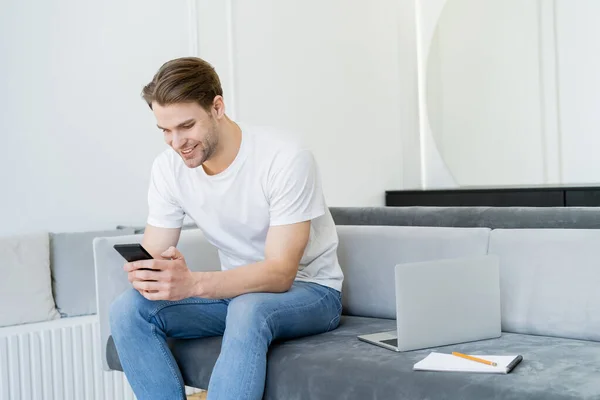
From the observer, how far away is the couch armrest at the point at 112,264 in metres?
2.55

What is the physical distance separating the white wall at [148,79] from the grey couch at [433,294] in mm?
1075

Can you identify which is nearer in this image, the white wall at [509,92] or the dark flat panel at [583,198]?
the dark flat panel at [583,198]

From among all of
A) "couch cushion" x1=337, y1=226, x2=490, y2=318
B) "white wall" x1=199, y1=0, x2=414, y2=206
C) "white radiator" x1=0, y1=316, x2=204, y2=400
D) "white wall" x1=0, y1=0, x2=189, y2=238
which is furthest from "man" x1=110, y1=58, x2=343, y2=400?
"white wall" x1=199, y1=0, x2=414, y2=206

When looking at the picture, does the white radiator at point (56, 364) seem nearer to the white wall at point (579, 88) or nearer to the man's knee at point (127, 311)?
the man's knee at point (127, 311)

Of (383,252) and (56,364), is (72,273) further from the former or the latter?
(383,252)

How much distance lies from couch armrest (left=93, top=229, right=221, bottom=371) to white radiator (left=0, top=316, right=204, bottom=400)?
48cm

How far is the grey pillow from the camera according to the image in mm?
3297

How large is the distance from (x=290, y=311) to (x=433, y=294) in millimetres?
368

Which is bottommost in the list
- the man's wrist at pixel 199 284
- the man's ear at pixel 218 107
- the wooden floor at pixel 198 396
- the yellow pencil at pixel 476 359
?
the wooden floor at pixel 198 396

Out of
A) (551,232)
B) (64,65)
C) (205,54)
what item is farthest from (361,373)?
(205,54)

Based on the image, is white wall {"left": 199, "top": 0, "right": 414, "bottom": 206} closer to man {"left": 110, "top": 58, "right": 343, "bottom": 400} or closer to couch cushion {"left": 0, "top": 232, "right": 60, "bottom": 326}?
couch cushion {"left": 0, "top": 232, "right": 60, "bottom": 326}

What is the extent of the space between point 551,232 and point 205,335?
999 mm

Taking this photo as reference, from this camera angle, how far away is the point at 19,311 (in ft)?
10.2

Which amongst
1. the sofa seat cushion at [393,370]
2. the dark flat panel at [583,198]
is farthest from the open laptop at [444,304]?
the dark flat panel at [583,198]
